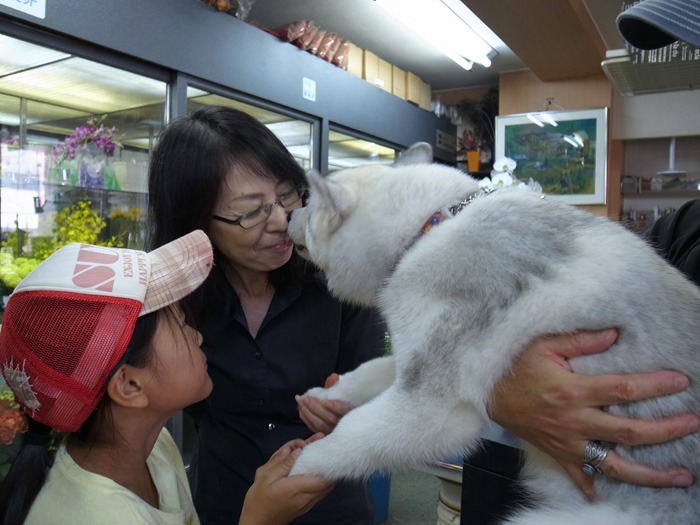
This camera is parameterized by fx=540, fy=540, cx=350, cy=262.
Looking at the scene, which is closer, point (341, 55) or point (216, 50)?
point (216, 50)

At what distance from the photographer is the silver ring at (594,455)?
93cm

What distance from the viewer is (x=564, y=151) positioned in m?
5.09

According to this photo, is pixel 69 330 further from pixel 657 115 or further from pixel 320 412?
pixel 657 115

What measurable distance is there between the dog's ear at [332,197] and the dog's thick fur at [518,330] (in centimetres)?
21

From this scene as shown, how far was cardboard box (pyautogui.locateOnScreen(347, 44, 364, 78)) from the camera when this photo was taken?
449 centimetres

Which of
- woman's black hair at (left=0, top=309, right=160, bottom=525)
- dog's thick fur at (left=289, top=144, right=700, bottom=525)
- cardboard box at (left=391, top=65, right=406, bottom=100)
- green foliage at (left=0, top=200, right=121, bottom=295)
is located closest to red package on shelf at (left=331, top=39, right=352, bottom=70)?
cardboard box at (left=391, top=65, right=406, bottom=100)

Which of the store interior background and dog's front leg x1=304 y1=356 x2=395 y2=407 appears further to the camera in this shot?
the store interior background

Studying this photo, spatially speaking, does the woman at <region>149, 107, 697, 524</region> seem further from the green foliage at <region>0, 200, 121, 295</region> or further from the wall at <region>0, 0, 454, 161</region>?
the wall at <region>0, 0, 454, 161</region>

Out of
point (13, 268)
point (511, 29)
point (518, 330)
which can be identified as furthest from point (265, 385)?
point (511, 29)

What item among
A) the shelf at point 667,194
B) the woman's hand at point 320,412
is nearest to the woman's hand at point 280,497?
the woman's hand at point 320,412

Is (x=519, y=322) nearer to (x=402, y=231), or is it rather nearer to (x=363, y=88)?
(x=402, y=231)

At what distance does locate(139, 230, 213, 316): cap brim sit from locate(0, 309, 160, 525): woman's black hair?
6cm

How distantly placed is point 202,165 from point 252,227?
0.20 meters

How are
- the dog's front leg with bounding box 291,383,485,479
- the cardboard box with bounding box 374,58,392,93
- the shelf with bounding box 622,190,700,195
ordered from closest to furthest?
the dog's front leg with bounding box 291,383,485,479, the cardboard box with bounding box 374,58,392,93, the shelf with bounding box 622,190,700,195
